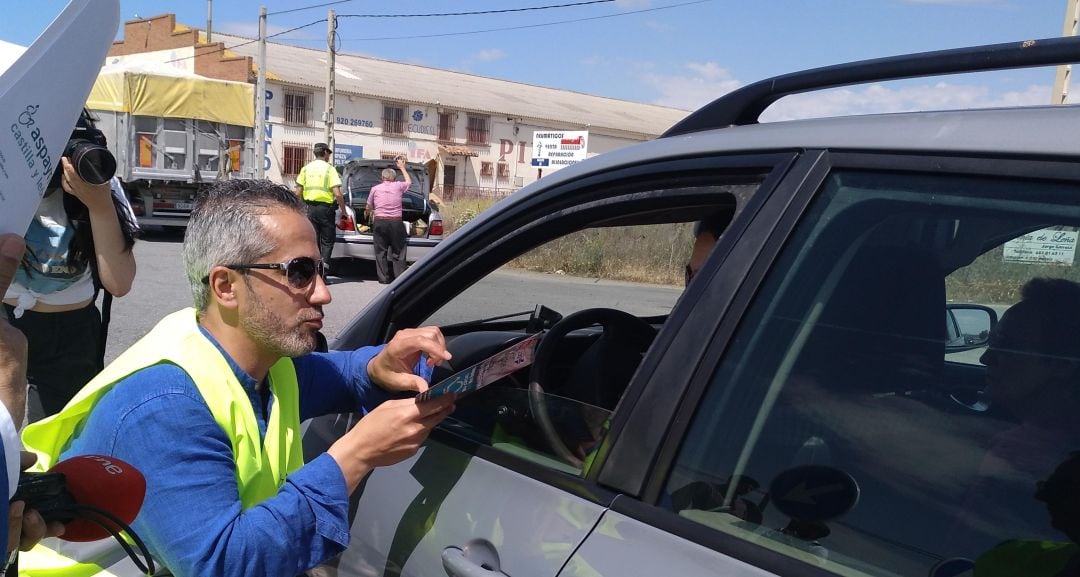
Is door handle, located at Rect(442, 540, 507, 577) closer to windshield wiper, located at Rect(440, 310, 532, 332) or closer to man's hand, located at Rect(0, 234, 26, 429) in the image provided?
man's hand, located at Rect(0, 234, 26, 429)

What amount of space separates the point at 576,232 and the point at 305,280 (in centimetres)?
59

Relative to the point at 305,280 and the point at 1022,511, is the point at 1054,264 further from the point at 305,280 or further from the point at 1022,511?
the point at 305,280

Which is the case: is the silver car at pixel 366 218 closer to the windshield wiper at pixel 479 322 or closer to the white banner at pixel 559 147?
the white banner at pixel 559 147

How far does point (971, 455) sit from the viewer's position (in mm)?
1177

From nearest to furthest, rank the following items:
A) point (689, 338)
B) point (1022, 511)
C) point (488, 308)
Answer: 1. point (1022, 511)
2. point (689, 338)
3. point (488, 308)

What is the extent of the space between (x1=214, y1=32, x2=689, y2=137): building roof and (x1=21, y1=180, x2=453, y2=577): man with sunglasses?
40.0m

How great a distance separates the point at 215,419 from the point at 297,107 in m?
41.5

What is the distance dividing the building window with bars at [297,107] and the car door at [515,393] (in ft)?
132

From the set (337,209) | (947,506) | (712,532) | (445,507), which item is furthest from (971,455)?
(337,209)

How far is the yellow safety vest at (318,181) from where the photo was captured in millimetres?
11578

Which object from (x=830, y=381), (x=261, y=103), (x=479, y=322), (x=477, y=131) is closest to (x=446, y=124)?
(x=477, y=131)

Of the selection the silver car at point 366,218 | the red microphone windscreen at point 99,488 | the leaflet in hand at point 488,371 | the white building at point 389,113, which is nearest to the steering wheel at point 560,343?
the leaflet in hand at point 488,371

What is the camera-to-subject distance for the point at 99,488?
120 centimetres

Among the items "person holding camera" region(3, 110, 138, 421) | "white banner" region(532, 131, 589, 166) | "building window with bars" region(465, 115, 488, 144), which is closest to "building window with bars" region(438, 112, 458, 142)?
"building window with bars" region(465, 115, 488, 144)
